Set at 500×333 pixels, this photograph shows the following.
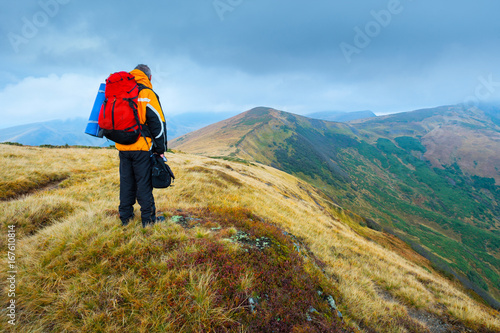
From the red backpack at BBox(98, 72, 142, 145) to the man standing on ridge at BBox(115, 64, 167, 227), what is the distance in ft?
0.50

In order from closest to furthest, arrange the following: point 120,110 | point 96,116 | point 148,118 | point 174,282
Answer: point 174,282, point 120,110, point 148,118, point 96,116

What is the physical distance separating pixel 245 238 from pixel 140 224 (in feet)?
9.77

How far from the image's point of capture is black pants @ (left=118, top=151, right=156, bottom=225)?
4.96 meters

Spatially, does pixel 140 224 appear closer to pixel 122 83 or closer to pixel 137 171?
pixel 137 171

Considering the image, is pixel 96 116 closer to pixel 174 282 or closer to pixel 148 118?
pixel 148 118

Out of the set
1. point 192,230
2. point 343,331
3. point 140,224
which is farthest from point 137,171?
point 343,331

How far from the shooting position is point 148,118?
16.1 ft

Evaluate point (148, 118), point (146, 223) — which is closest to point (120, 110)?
point (148, 118)

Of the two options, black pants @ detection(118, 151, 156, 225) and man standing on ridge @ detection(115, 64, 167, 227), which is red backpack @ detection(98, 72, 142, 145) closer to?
man standing on ridge @ detection(115, 64, 167, 227)

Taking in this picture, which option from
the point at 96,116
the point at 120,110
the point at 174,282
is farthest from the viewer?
the point at 96,116

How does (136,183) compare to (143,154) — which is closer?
(143,154)

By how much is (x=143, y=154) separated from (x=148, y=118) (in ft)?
3.21

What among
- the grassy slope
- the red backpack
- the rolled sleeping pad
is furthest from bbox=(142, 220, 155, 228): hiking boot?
the rolled sleeping pad

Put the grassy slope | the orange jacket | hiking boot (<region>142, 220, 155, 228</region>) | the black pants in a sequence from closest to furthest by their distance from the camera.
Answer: the grassy slope < the orange jacket < the black pants < hiking boot (<region>142, 220, 155, 228</region>)
